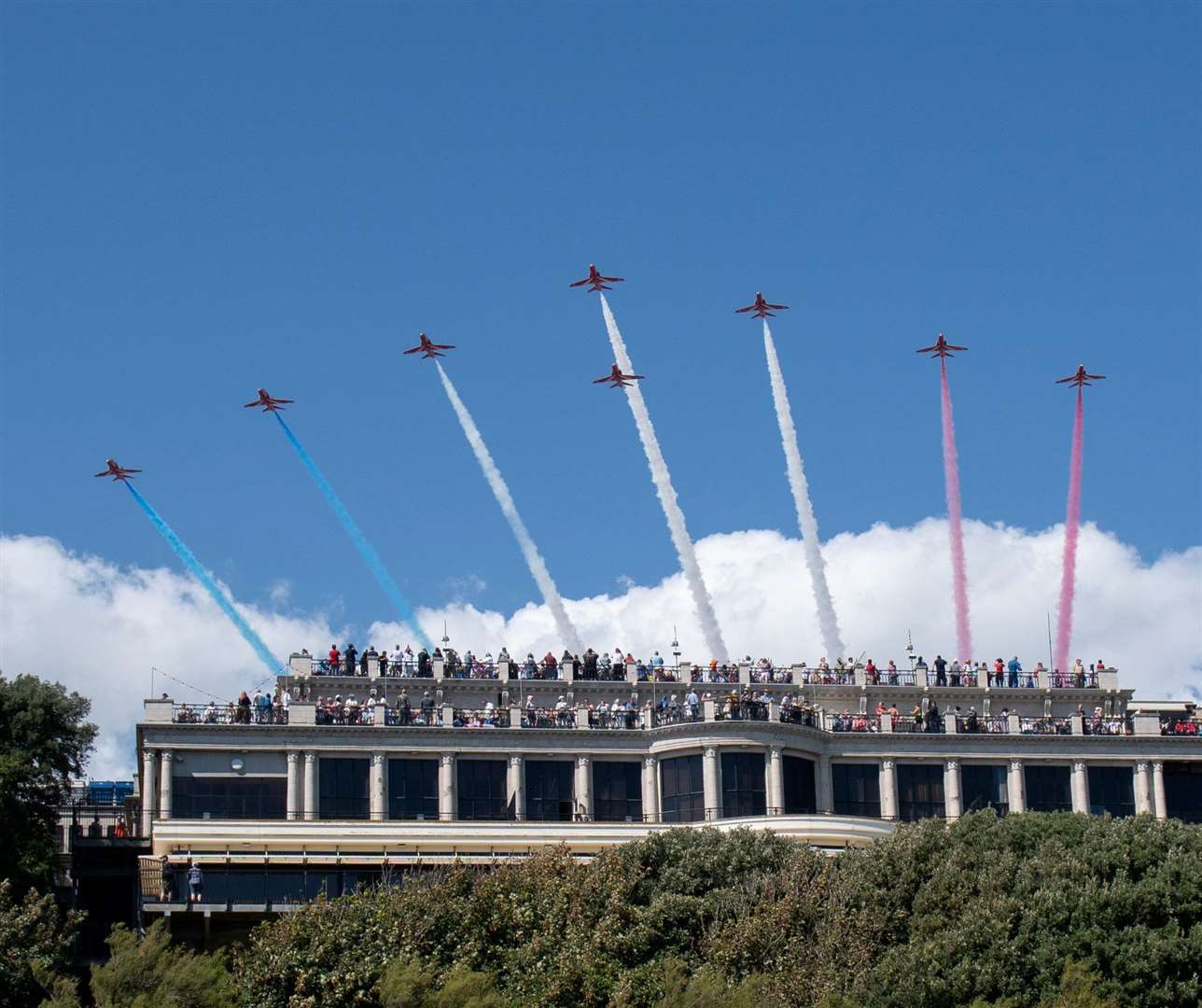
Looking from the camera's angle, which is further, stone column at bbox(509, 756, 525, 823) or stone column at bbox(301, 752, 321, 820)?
stone column at bbox(509, 756, 525, 823)

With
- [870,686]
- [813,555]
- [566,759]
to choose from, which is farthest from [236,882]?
[813,555]

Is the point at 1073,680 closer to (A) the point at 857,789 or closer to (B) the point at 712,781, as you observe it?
(A) the point at 857,789

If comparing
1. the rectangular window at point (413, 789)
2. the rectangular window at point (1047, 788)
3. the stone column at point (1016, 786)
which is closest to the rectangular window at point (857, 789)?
the stone column at point (1016, 786)

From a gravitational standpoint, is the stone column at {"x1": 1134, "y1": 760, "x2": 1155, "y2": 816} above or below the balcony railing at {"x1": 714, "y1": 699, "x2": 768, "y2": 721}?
below

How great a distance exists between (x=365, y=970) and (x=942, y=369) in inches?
3213

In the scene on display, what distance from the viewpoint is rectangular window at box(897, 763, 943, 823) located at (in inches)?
4783

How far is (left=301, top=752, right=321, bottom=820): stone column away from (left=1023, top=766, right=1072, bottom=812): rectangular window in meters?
37.4

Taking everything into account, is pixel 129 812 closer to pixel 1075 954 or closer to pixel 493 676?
pixel 493 676

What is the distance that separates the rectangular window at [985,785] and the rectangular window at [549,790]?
20950 mm

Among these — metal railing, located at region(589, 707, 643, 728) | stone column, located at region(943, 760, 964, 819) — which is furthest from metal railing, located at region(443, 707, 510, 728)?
stone column, located at region(943, 760, 964, 819)

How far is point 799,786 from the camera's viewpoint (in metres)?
119

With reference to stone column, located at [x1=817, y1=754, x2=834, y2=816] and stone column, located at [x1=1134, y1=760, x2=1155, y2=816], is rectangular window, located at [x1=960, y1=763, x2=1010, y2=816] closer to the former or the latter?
stone column, located at [x1=817, y1=754, x2=834, y2=816]

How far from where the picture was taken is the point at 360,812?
116938 mm

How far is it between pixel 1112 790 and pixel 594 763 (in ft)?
91.7
